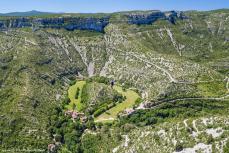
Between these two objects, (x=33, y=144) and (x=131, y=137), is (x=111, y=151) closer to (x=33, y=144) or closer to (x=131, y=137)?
(x=131, y=137)

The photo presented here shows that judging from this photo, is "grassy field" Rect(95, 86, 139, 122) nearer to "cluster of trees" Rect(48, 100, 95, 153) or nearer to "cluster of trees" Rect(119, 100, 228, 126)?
"cluster of trees" Rect(48, 100, 95, 153)

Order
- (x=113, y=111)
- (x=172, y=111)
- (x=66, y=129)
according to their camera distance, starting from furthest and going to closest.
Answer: (x=113, y=111), (x=172, y=111), (x=66, y=129)

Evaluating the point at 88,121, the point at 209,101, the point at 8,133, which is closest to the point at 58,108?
the point at 88,121

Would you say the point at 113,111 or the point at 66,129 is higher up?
the point at 113,111

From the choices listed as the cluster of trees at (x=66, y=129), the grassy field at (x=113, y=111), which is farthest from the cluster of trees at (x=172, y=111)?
the cluster of trees at (x=66, y=129)

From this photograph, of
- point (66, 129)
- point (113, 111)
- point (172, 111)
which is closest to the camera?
A: point (66, 129)

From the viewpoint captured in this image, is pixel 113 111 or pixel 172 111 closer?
pixel 172 111

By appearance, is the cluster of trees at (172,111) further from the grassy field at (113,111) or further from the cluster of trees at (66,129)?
the cluster of trees at (66,129)

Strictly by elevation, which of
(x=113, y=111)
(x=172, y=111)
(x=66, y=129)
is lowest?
(x=66, y=129)

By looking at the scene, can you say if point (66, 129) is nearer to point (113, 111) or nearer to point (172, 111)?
point (113, 111)

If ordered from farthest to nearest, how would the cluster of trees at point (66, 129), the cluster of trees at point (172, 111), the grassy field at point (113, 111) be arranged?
the grassy field at point (113, 111), the cluster of trees at point (172, 111), the cluster of trees at point (66, 129)

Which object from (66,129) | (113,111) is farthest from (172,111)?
(66,129)
